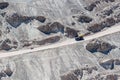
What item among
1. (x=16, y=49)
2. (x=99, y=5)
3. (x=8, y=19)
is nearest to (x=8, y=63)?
(x=16, y=49)

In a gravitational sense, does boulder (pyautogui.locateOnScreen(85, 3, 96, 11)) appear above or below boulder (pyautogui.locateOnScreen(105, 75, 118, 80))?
above

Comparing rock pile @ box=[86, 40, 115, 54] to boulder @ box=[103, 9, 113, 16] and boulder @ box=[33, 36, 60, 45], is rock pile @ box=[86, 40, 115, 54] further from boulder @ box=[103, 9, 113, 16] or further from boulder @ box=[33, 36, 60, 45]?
boulder @ box=[103, 9, 113, 16]

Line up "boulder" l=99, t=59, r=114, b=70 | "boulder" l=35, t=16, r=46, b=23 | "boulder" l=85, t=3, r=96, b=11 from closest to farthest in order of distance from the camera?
1. "boulder" l=99, t=59, r=114, b=70
2. "boulder" l=35, t=16, r=46, b=23
3. "boulder" l=85, t=3, r=96, b=11

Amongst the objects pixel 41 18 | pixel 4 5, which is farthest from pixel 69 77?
pixel 4 5

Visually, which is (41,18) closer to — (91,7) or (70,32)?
(70,32)

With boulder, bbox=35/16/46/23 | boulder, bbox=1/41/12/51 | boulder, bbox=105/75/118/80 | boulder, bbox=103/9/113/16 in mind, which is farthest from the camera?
boulder, bbox=103/9/113/16

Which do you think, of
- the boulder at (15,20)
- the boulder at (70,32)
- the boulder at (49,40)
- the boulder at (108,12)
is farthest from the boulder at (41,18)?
the boulder at (108,12)

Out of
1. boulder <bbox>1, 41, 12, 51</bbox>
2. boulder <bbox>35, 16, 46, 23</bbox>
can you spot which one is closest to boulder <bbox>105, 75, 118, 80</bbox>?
boulder <bbox>1, 41, 12, 51</bbox>

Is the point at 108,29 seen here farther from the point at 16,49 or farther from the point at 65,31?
the point at 16,49

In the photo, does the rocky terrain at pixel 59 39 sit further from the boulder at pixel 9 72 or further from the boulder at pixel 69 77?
the boulder at pixel 9 72
